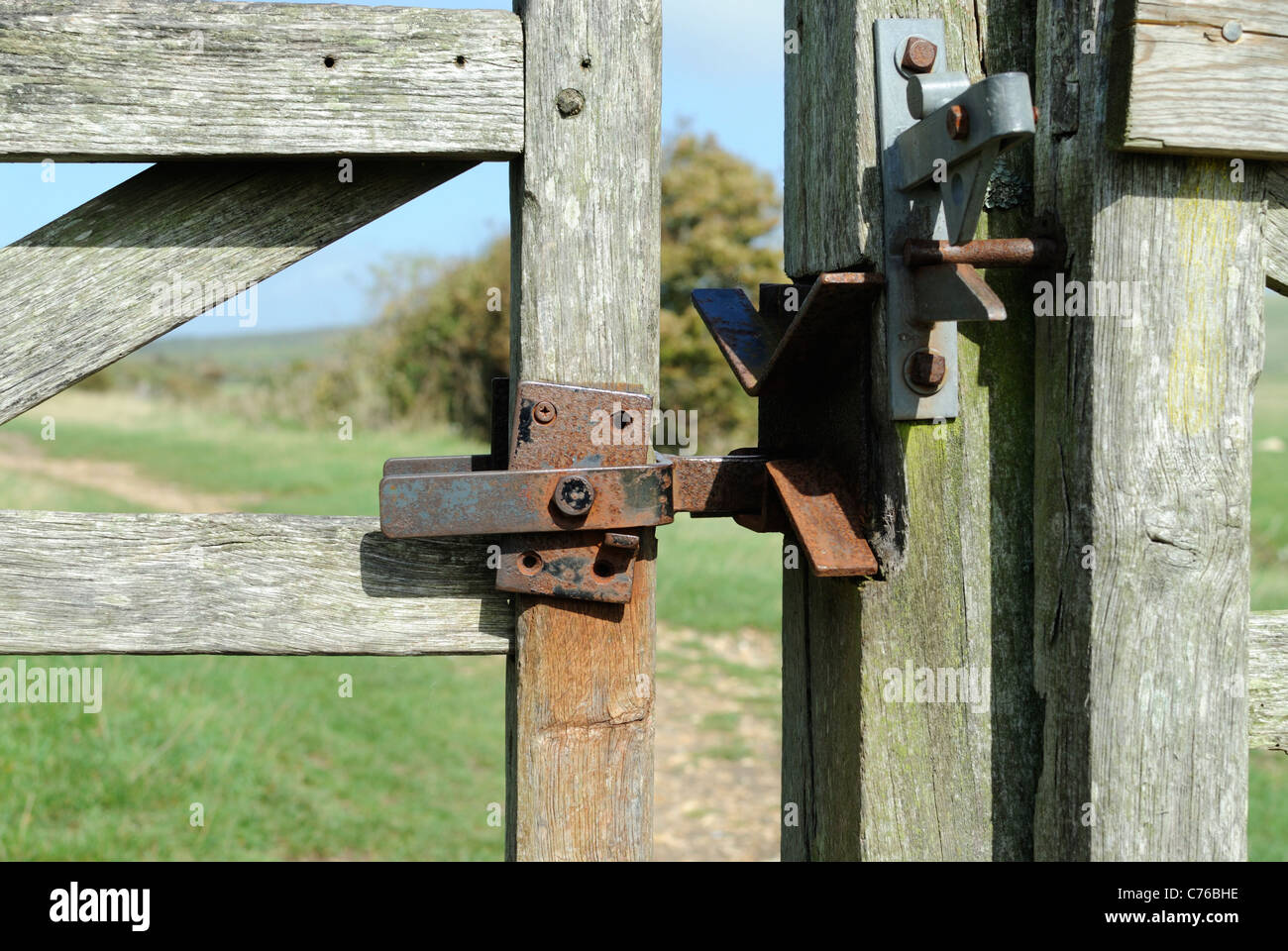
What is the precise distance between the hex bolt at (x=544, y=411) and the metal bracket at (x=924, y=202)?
0.43 m

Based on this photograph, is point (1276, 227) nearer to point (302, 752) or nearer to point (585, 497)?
point (585, 497)

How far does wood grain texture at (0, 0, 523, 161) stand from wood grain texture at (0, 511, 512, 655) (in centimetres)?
48

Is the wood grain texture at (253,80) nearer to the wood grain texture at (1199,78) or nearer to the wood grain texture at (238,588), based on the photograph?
the wood grain texture at (238,588)

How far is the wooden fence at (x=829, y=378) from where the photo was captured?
1.29 metres

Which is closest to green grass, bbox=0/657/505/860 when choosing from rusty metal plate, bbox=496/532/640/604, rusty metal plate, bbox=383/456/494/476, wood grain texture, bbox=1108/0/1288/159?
rusty metal plate, bbox=383/456/494/476

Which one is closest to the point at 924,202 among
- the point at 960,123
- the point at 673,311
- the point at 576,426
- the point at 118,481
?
the point at 960,123

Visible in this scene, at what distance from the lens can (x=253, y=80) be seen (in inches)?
52.8

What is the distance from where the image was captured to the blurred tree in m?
18.9

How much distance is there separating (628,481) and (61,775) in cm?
389

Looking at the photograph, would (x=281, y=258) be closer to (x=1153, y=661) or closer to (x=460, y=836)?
(x=1153, y=661)

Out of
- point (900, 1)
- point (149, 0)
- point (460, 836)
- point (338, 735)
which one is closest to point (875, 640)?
point (900, 1)

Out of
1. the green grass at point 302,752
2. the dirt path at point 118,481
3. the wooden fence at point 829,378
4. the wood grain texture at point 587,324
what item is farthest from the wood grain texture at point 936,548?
the dirt path at point 118,481

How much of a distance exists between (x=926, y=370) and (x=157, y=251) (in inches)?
39.0

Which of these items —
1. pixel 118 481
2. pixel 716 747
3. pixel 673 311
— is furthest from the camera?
pixel 673 311
